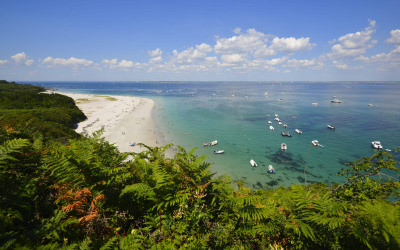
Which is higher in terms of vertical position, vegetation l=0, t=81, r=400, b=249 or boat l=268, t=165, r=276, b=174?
vegetation l=0, t=81, r=400, b=249

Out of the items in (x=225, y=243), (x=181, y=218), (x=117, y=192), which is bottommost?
(x=225, y=243)

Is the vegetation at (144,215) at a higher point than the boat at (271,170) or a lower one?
higher

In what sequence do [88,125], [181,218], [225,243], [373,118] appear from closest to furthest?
[225,243] < [181,218] < [88,125] < [373,118]

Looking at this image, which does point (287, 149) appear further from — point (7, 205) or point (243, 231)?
point (7, 205)

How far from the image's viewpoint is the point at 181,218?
3.84 meters

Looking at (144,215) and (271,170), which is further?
(271,170)

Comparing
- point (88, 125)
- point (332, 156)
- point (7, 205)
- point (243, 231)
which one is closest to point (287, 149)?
point (332, 156)

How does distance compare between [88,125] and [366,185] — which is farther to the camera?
[88,125]

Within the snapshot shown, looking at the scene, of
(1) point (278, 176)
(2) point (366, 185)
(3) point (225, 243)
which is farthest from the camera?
(1) point (278, 176)

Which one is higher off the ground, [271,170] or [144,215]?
[144,215]

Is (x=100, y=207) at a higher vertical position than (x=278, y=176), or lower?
higher

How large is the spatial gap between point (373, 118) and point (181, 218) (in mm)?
87474

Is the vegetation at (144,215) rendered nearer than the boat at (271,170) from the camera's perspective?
Yes

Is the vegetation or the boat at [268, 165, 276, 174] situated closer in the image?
the vegetation
